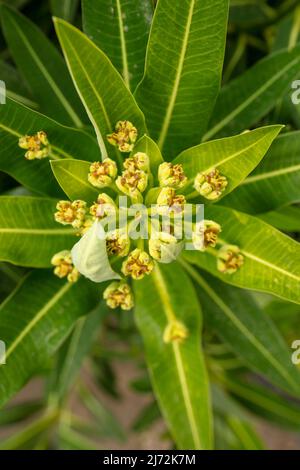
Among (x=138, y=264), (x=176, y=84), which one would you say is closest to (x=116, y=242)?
(x=138, y=264)

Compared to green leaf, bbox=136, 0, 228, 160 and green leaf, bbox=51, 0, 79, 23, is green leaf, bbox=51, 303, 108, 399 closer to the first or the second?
green leaf, bbox=136, 0, 228, 160

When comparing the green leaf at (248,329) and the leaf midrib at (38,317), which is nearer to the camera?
the leaf midrib at (38,317)

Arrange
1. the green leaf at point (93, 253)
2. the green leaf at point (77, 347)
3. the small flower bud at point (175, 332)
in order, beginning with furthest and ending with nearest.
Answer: the green leaf at point (77, 347)
the small flower bud at point (175, 332)
the green leaf at point (93, 253)

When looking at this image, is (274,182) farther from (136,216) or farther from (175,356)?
(175,356)

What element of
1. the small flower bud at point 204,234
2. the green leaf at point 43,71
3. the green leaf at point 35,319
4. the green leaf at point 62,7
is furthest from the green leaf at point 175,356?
the green leaf at point 62,7

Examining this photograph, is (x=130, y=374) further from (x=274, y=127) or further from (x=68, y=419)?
(x=274, y=127)

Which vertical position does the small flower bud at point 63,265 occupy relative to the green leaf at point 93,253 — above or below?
above

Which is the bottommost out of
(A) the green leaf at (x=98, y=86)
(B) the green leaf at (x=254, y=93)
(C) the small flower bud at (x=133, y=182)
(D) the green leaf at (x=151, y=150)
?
(C) the small flower bud at (x=133, y=182)

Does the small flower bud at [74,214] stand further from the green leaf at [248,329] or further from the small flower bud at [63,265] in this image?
the green leaf at [248,329]
